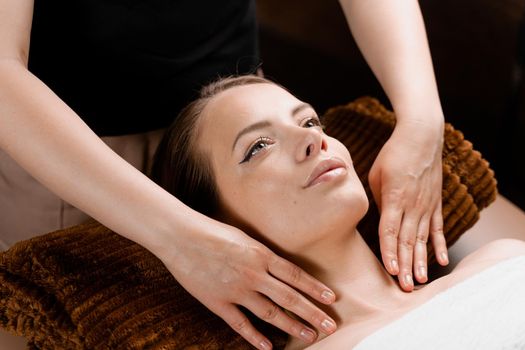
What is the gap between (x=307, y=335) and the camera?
1126mm

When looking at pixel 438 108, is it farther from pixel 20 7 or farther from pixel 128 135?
pixel 20 7

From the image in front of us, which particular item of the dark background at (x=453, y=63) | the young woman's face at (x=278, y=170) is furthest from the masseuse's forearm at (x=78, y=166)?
the dark background at (x=453, y=63)

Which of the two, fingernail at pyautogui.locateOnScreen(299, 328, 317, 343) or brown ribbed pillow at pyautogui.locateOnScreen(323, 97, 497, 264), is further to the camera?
brown ribbed pillow at pyautogui.locateOnScreen(323, 97, 497, 264)

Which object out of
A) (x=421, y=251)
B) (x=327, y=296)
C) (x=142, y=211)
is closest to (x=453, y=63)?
(x=421, y=251)

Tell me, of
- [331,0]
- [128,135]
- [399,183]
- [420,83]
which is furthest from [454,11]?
[128,135]

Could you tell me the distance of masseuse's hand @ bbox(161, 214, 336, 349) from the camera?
105cm

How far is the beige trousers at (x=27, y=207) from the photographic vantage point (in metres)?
1.40

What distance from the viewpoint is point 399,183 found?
4.21 feet

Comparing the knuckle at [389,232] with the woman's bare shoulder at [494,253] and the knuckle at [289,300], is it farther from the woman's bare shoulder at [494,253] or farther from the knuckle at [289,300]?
the knuckle at [289,300]

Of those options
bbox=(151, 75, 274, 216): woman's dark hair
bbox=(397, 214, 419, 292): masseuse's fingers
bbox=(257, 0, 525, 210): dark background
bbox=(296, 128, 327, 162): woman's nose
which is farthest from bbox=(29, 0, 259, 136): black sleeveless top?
bbox=(257, 0, 525, 210): dark background

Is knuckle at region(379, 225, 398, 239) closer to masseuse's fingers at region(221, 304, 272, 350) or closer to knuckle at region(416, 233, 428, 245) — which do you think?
knuckle at region(416, 233, 428, 245)

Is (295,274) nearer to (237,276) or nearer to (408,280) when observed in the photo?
(237,276)

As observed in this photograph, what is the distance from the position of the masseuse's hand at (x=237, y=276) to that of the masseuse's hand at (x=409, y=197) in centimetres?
20

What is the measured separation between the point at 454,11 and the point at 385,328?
3.99 feet
